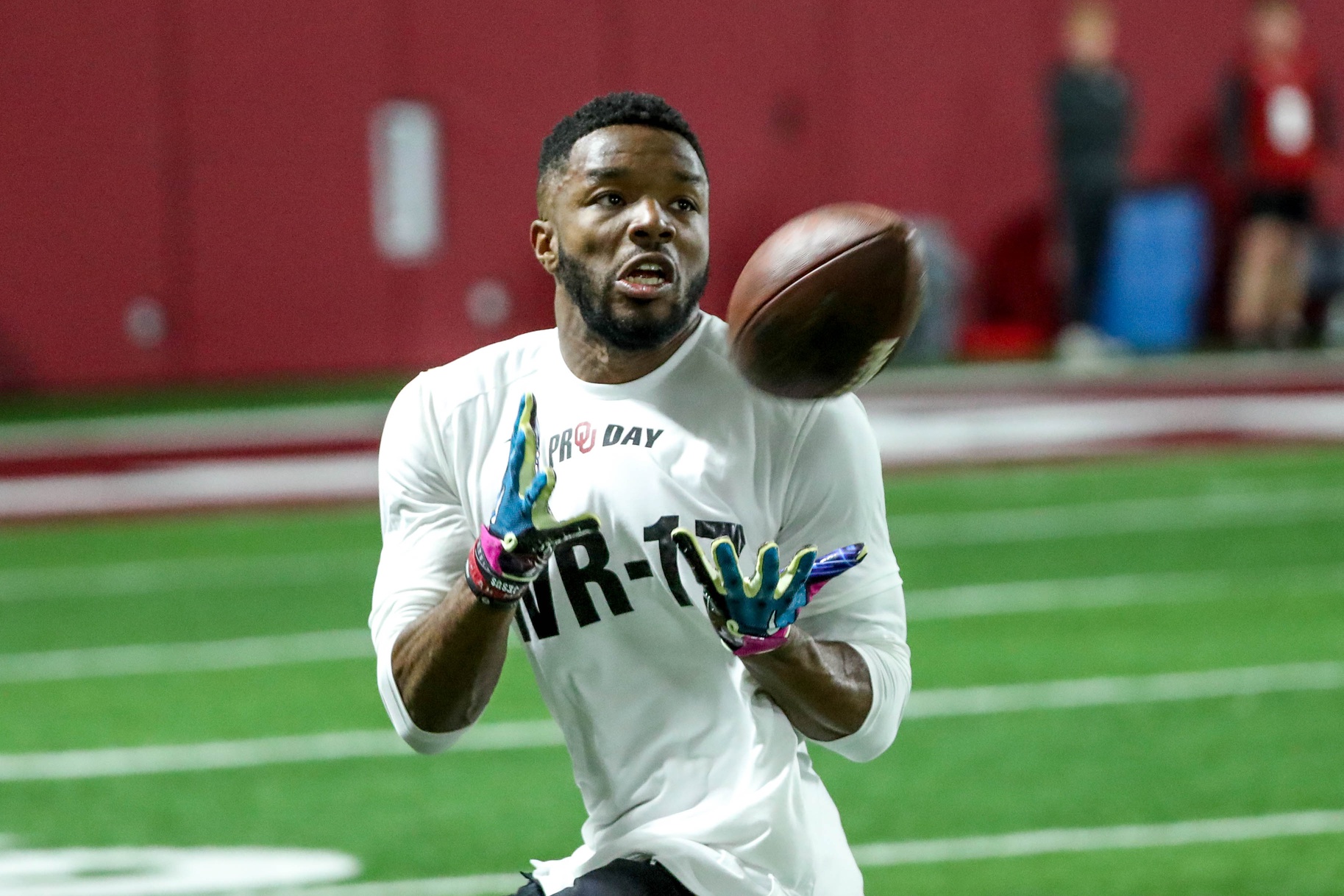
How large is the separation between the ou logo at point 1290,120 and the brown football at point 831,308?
12625mm

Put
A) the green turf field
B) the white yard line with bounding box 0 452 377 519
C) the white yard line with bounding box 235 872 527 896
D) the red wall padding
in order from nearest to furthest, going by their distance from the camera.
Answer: the white yard line with bounding box 235 872 527 896, the green turf field, the white yard line with bounding box 0 452 377 519, the red wall padding

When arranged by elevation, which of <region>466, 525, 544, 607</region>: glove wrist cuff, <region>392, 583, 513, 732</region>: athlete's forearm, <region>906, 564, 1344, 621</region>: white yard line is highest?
<region>466, 525, 544, 607</region>: glove wrist cuff

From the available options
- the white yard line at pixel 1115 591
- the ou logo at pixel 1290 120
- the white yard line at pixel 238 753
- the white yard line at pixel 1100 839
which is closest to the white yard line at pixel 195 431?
the white yard line at pixel 1115 591

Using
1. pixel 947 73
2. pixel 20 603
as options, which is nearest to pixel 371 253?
pixel 947 73

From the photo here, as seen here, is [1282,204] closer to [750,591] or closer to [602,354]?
[602,354]

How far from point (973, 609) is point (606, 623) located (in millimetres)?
5261

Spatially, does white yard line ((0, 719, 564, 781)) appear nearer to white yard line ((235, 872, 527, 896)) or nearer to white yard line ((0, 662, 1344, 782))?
white yard line ((0, 662, 1344, 782))

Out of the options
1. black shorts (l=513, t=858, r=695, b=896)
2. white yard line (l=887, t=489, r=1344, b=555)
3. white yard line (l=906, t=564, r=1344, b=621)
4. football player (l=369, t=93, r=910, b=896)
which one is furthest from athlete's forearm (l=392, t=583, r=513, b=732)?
white yard line (l=887, t=489, r=1344, b=555)

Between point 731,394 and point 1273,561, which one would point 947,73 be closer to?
point 1273,561

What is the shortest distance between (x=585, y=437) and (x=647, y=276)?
0.87 feet

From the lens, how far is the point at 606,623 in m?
3.00

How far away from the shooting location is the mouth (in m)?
2.88

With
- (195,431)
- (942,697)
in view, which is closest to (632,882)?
(942,697)

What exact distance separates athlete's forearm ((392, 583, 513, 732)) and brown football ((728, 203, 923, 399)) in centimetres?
51
